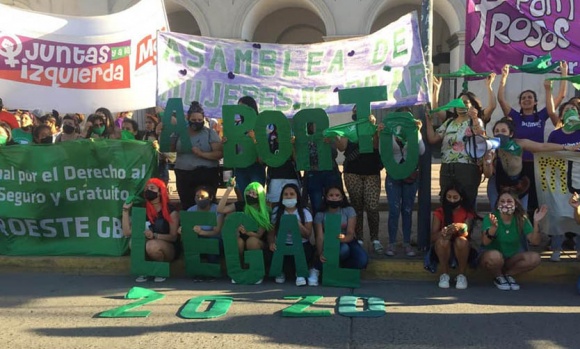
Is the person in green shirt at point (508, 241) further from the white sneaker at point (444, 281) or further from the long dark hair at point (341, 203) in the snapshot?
the long dark hair at point (341, 203)

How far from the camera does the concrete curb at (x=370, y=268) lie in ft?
16.7

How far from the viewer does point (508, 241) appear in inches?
193

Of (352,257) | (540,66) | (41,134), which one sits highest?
(540,66)

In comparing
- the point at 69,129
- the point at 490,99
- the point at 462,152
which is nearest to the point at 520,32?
the point at 490,99

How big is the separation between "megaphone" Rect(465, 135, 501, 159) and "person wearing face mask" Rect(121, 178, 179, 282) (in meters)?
2.93

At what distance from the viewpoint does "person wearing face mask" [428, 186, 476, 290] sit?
488 centimetres

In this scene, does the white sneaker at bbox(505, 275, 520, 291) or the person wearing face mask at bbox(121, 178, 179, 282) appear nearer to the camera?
the white sneaker at bbox(505, 275, 520, 291)

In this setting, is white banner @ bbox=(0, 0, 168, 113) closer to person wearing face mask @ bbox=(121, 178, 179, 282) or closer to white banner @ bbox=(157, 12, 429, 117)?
white banner @ bbox=(157, 12, 429, 117)

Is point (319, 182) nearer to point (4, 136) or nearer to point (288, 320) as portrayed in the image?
point (288, 320)

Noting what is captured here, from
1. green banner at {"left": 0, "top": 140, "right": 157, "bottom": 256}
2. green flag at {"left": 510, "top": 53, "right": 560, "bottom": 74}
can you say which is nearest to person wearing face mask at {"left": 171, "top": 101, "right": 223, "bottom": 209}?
green banner at {"left": 0, "top": 140, "right": 157, "bottom": 256}

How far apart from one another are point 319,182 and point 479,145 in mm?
1607

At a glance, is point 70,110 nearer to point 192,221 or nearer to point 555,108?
point 192,221

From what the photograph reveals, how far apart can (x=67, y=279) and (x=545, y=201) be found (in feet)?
15.9

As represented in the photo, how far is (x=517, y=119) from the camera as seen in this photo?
5.55 m
